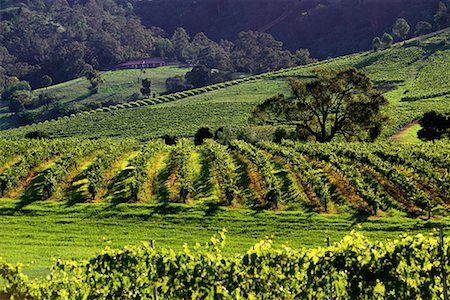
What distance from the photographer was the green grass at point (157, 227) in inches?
926

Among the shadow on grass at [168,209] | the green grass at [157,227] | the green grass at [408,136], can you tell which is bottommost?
the green grass at [157,227]

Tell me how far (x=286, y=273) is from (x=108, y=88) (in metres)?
143

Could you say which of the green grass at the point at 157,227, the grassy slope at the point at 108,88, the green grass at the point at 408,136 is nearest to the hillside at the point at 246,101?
the green grass at the point at 408,136

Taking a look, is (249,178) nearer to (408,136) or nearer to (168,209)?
(168,209)

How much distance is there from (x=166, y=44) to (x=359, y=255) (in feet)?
602

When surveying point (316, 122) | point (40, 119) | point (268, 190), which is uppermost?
point (40, 119)

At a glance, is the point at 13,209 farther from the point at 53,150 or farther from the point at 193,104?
the point at 193,104

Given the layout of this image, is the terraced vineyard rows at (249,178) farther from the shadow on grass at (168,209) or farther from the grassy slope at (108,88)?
the grassy slope at (108,88)

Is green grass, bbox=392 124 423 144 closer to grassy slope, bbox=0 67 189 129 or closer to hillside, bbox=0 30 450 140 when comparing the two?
hillside, bbox=0 30 450 140

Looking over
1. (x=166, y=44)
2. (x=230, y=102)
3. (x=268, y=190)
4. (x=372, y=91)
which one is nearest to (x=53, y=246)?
(x=268, y=190)

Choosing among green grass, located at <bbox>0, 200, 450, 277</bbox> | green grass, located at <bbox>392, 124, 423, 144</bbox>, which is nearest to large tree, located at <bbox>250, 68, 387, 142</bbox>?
green grass, located at <bbox>392, 124, 423, 144</bbox>

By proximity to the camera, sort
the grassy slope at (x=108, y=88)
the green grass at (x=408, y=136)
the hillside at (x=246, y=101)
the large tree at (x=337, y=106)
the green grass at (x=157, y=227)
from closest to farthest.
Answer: the green grass at (x=157, y=227) → the large tree at (x=337, y=106) → the green grass at (x=408, y=136) → the hillside at (x=246, y=101) → the grassy slope at (x=108, y=88)

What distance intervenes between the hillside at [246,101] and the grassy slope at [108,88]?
2314 cm

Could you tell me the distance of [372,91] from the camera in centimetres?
5400
